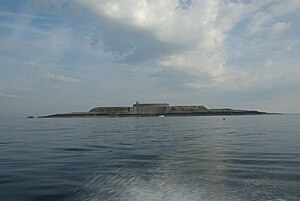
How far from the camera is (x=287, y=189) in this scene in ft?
44.5

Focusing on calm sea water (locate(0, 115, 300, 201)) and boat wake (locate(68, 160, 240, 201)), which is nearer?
boat wake (locate(68, 160, 240, 201))

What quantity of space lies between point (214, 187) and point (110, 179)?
18.6 feet

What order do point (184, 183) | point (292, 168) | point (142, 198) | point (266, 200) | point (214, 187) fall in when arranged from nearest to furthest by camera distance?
point (266, 200)
point (142, 198)
point (214, 187)
point (184, 183)
point (292, 168)

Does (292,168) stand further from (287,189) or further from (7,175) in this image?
(7,175)

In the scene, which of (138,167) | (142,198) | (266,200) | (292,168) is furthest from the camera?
(138,167)

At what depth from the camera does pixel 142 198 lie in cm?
1284

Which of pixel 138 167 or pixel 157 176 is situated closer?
pixel 157 176

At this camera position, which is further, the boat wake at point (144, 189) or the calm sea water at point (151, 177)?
the calm sea water at point (151, 177)

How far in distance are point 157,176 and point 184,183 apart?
8.07ft

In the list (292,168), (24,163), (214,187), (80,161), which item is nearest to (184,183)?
(214,187)

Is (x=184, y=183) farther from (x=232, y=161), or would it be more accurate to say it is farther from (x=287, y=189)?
(x=232, y=161)

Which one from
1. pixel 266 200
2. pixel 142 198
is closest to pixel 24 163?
pixel 142 198

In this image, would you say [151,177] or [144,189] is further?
[151,177]

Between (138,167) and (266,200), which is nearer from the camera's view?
(266,200)
